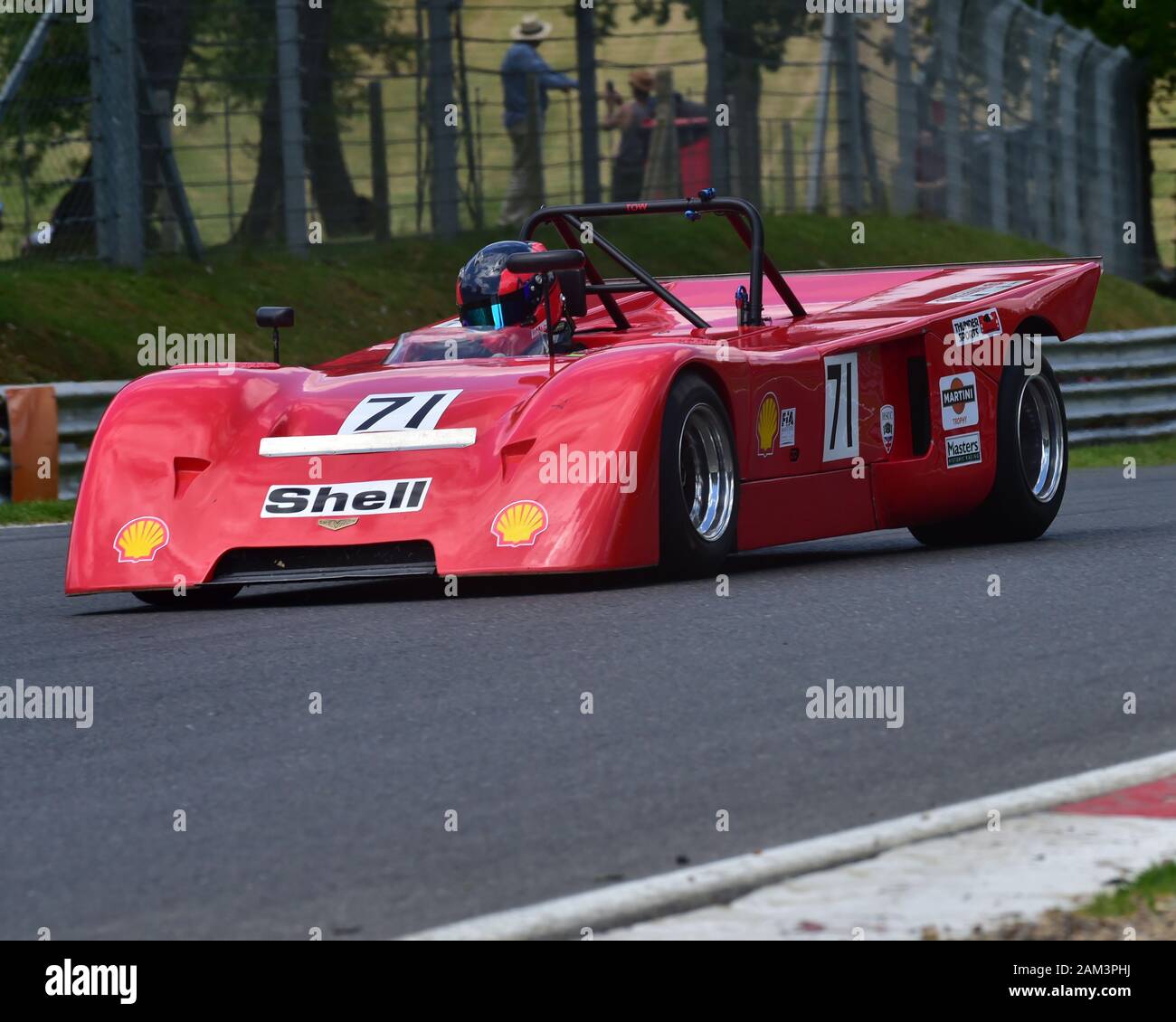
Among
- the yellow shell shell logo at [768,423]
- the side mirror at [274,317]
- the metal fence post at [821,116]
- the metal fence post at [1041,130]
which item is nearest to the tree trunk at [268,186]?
the metal fence post at [821,116]

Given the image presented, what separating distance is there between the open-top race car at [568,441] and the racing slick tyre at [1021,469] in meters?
0.01

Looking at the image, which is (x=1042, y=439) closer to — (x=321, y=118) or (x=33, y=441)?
(x=33, y=441)

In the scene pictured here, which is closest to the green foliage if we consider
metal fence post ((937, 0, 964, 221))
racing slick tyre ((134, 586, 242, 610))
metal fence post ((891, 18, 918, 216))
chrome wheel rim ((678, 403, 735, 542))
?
metal fence post ((937, 0, 964, 221))

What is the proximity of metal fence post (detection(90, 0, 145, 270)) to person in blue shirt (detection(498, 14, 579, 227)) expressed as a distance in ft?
10.8

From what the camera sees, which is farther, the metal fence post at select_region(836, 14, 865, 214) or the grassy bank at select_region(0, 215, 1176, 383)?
the metal fence post at select_region(836, 14, 865, 214)

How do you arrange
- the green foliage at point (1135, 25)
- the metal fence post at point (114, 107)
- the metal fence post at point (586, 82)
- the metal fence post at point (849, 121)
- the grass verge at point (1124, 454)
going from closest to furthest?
the metal fence post at point (114, 107)
the grass verge at point (1124, 454)
the metal fence post at point (586, 82)
the metal fence post at point (849, 121)
the green foliage at point (1135, 25)

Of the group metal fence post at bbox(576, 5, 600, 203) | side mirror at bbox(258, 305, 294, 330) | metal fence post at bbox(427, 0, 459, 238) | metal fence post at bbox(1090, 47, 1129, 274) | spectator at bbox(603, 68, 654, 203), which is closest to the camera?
side mirror at bbox(258, 305, 294, 330)

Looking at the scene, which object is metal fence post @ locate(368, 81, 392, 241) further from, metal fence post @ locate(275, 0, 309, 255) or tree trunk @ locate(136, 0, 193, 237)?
tree trunk @ locate(136, 0, 193, 237)

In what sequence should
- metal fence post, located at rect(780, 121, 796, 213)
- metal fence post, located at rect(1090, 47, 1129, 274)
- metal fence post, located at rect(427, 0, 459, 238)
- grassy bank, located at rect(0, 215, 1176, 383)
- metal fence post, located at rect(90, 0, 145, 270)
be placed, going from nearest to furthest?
1. grassy bank, located at rect(0, 215, 1176, 383)
2. metal fence post, located at rect(90, 0, 145, 270)
3. metal fence post, located at rect(427, 0, 459, 238)
4. metal fence post, located at rect(780, 121, 796, 213)
5. metal fence post, located at rect(1090, 47, 1129, 274)

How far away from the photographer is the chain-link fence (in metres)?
15.0

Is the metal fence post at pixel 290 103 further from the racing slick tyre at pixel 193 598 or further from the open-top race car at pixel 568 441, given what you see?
the racing slick tyre at pixel 193 598

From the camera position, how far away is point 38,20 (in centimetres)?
1498

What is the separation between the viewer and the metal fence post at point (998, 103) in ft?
77.5
